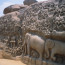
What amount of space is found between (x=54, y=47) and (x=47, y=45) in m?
0.30

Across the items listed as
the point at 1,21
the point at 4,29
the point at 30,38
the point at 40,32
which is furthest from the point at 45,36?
the point at 1,21

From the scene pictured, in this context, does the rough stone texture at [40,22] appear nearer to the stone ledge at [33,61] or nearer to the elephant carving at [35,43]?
the stone ledge at [33,61]

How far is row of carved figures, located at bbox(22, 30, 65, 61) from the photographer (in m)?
4.29

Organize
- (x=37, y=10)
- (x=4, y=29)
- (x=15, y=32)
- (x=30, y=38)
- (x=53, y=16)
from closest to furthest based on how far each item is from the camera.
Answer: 1. (x=53, y=16)
2. (x=30, y=38)
3. (x=37, y=10)
4. (x=15, y=32)
5. (x=4, y=29)

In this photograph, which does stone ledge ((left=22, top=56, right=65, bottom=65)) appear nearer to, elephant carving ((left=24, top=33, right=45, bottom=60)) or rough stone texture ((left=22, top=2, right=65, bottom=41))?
elephant carving ((left=24, top=33, right=45, bottom=60))

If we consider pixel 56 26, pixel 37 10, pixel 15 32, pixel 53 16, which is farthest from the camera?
pixel 15 32

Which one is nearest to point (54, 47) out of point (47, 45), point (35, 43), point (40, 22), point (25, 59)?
point (47, 45)

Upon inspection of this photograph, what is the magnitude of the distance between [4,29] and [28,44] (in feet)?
8.41

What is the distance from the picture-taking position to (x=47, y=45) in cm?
463

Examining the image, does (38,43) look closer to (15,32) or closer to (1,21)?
(15,32)

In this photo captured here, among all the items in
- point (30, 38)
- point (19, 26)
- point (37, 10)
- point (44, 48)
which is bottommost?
point (44, 48)

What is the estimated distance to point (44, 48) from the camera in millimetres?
4773

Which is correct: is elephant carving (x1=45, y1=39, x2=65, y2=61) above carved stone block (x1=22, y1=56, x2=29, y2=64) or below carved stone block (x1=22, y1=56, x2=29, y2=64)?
above

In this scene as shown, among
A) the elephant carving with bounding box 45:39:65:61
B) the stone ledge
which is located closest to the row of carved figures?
the elephant carving with bounding box 45:39:65:61
